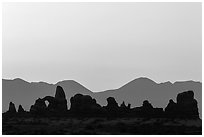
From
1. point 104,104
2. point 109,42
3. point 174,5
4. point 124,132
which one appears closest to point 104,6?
point 109,42

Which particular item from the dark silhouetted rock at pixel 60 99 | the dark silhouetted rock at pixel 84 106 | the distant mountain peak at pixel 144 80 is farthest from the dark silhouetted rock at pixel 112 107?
the dark silhouetted rock at pixel 60 99

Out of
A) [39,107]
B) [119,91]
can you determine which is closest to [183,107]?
[119,91]

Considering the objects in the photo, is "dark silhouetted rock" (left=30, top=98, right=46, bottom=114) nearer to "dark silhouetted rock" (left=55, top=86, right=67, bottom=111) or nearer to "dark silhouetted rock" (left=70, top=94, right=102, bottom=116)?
"dark silhouetted rock" (left=55, top=86, right=67, bottom=111)

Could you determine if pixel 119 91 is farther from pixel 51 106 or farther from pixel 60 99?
pixel 51 106

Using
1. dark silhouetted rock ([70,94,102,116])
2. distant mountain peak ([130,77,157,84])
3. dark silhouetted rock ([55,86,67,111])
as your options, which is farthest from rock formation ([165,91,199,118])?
dark silhouetted rock ([55,86,67,111])

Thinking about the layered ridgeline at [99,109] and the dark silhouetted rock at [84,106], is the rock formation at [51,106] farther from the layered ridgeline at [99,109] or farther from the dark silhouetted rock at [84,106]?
the dark silhouetted rock at [84,106]
